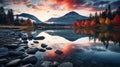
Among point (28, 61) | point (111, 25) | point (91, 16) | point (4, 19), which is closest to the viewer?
point (28, 61)

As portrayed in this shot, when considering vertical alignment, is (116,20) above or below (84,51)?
above

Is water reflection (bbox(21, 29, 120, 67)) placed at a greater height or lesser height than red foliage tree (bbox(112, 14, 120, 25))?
lesser

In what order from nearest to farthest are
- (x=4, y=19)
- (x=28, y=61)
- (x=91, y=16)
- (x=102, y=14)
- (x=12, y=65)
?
(x=12, y=65) → (x=28, y=61) → (x=4, y=19) → (x=102, y=14) → (x=91, y=16)

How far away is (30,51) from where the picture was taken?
9.66m

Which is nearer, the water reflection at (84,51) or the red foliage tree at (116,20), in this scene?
the water reflection at (84,51)

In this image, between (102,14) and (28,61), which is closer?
(28,61)

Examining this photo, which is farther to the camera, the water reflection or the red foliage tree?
the red foliage tree

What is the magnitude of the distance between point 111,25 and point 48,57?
47428 millimetres

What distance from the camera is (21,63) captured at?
7.24 m

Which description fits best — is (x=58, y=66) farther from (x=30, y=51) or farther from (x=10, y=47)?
(x=10, y=47)

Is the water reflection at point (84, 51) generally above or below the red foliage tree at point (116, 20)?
below

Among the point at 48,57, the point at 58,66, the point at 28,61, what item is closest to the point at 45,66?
the point at 58,66

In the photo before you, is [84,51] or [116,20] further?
[116,20]

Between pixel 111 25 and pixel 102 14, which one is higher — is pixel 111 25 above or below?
below
